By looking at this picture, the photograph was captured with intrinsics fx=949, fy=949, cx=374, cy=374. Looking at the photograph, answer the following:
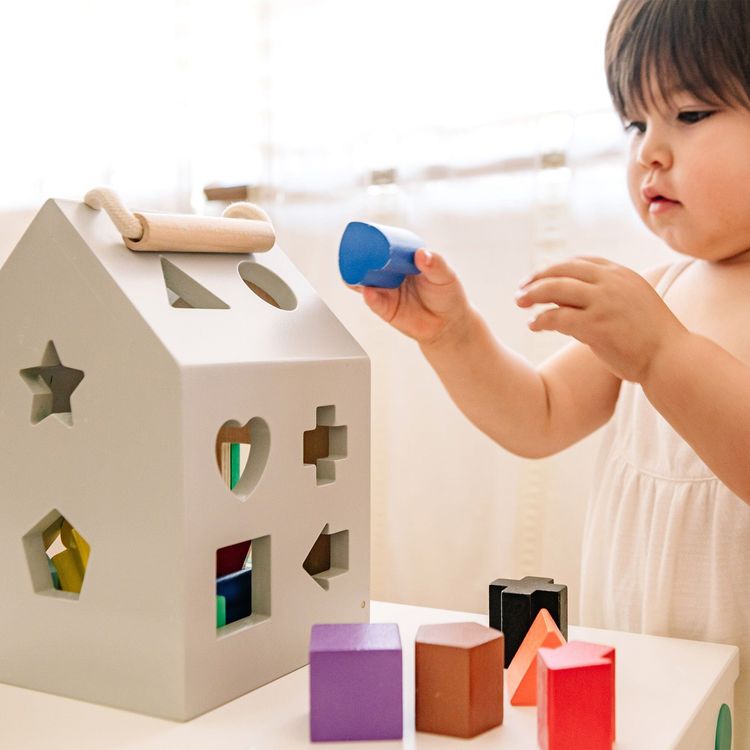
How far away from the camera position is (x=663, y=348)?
63 centimetres

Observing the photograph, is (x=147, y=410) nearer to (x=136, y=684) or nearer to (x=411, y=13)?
(x=136, y=684)

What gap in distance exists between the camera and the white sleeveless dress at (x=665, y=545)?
73cm

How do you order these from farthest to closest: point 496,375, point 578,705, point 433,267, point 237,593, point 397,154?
point 397,154 → point 496,375 → point 433,267 → point 237,593 → point 578,705

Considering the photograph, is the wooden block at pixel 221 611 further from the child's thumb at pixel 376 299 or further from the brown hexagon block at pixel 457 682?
the child's thumb at pixel 376 299

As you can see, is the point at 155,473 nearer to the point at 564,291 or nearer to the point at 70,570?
the point at 70,570

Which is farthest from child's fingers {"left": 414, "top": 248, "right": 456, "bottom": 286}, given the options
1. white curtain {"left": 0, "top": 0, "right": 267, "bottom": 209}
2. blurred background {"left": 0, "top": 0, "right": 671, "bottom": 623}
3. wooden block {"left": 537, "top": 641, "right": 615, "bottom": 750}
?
white curtain {"left": 0, "top": 0, "right": 267, "bottom": 209}

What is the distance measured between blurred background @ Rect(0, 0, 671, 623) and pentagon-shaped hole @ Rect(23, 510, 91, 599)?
2.47 feet

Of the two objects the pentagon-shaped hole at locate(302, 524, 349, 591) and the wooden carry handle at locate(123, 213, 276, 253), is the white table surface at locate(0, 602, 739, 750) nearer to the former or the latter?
the pentagon-shaped hole at locate(302, 524, 349, 591)

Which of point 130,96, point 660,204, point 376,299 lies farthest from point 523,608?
point 130,96

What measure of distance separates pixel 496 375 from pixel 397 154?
2.02ft

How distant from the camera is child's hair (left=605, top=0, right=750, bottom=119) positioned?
0.71 metres

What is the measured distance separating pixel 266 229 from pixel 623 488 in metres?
0.42

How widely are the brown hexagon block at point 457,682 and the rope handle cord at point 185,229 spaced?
10.1 inches

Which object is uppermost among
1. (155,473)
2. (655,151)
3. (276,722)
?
(655,151)
